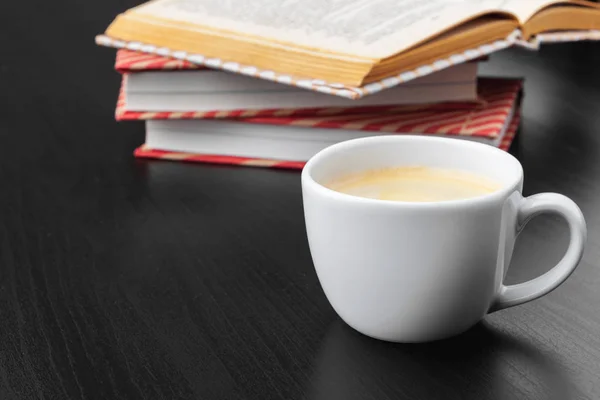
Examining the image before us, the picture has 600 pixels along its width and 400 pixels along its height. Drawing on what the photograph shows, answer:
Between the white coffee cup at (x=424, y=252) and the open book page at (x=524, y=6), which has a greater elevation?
the open book page at (x=524, y=6)

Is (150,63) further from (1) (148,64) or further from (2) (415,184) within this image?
(2) (415,184)

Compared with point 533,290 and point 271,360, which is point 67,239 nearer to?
point 271,360

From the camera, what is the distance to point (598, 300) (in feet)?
1.66

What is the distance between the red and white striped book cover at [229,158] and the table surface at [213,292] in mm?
10

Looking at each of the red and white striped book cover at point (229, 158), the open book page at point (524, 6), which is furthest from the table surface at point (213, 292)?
the open book page at point (524, 6)

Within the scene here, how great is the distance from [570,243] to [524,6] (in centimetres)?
41

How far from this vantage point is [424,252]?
42 cm

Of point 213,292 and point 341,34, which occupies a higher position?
point 341,34

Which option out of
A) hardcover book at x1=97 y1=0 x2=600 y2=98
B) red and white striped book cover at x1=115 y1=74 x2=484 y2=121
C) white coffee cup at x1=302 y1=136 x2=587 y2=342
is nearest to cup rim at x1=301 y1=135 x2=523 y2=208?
white coffee cup at x1=302 y1=136 x2=587 y2=342

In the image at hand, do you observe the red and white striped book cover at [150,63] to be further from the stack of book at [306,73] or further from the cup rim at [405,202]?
the cup rim at [405,202]

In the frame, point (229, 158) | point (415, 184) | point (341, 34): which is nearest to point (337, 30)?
point (341, 34)

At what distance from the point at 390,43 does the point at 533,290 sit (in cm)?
29

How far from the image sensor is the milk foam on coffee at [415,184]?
48 cm

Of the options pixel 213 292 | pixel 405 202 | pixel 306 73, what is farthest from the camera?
pixel 306 73
